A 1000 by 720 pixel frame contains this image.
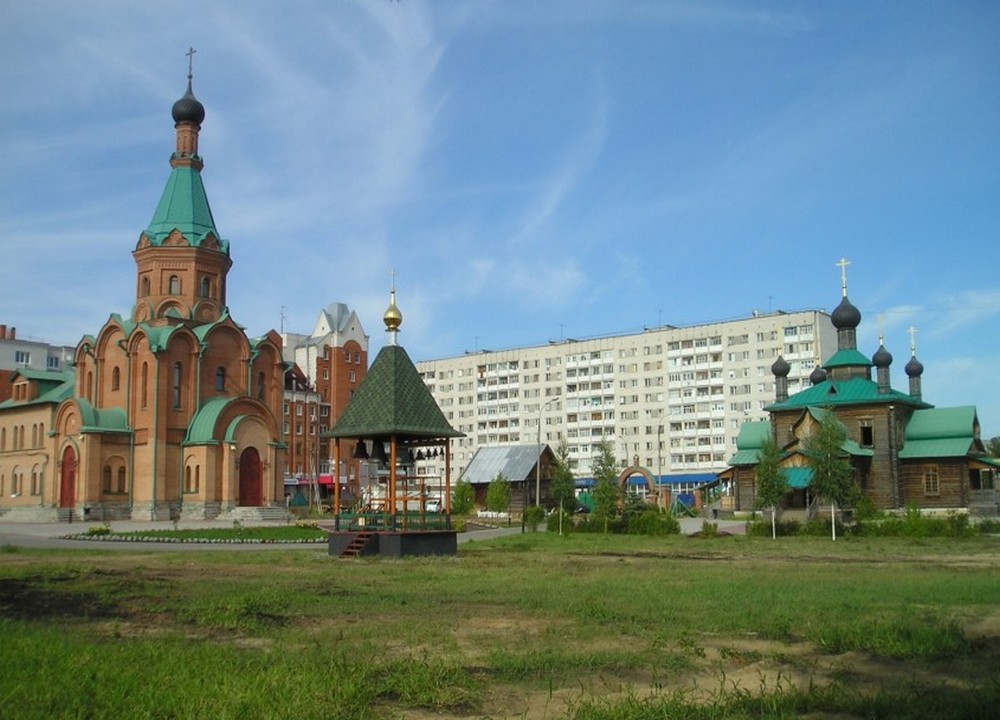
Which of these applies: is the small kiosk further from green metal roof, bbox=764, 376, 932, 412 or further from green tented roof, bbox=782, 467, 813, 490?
green metal roof, bbox=764, 376, 932, 412

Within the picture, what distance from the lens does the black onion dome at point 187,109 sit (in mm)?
54938

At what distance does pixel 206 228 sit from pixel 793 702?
2058 inches

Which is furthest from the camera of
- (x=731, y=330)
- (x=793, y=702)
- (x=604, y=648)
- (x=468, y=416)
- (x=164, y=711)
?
(x=468, y=416)

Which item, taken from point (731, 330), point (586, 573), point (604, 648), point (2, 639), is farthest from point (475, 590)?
point (731, 330)

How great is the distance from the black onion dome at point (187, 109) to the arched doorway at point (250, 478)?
19601mm

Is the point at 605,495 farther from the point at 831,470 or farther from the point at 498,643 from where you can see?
the point at 498,643

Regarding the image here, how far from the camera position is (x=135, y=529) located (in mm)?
43344

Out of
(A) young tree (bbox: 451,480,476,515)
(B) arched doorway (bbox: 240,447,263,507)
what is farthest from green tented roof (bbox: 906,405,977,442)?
(B) arched doorway (bbox: 240,447,263,507)

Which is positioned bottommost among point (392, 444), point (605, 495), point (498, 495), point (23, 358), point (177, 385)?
point (498, 495)

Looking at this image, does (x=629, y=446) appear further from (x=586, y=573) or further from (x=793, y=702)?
(x=793, y=702)

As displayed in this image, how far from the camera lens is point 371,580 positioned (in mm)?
17688

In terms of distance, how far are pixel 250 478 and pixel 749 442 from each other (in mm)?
29269

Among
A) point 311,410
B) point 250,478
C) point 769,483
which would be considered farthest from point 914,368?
point 311,410

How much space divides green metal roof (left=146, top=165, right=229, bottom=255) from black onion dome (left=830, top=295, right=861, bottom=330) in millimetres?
35410
